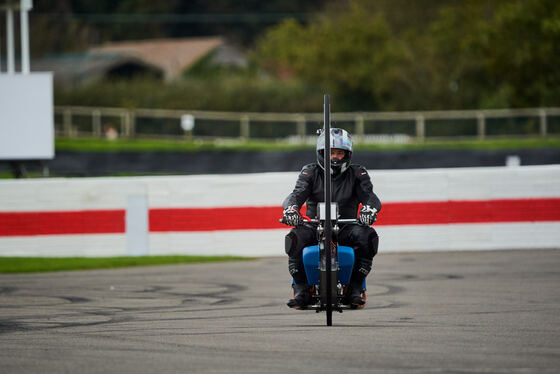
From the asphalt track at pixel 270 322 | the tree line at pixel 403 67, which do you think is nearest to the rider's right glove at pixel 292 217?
the asphalt track at pixel 270 322

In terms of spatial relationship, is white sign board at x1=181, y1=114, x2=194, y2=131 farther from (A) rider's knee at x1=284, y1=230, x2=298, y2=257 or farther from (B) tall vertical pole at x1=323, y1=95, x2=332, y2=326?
(B) tall vertical pole at x1=323, y1=95, x2=332, y2=326

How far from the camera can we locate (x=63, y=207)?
15633 mm

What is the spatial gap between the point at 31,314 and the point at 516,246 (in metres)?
8.06

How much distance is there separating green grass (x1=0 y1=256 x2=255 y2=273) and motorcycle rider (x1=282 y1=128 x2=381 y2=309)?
6.02 meters

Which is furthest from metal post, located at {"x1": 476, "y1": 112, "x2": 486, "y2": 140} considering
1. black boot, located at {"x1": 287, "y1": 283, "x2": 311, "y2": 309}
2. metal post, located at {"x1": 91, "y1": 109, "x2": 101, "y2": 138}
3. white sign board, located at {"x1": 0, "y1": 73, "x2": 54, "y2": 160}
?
black boot, located at {"x1": 287, "y1": 283, "x2": 311, "y2": 309}

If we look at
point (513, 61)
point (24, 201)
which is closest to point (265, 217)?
point (24, 201)

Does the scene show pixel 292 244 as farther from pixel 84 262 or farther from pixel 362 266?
pixel 84 262

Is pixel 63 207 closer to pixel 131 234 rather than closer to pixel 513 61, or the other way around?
pixel 131 234

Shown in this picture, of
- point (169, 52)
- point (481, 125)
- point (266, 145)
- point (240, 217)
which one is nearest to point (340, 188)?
point (240, 217)

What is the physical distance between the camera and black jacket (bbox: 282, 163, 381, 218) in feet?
30.9

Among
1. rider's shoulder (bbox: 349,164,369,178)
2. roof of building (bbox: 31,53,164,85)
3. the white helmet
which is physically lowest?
rider's shoulder (bbox: 349,164,369,178)

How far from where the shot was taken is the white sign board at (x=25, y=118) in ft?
77.0

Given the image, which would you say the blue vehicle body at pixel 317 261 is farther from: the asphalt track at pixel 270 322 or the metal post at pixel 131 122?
the metal post at pixel 131 122

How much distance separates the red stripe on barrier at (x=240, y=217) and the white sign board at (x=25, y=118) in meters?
8.09
